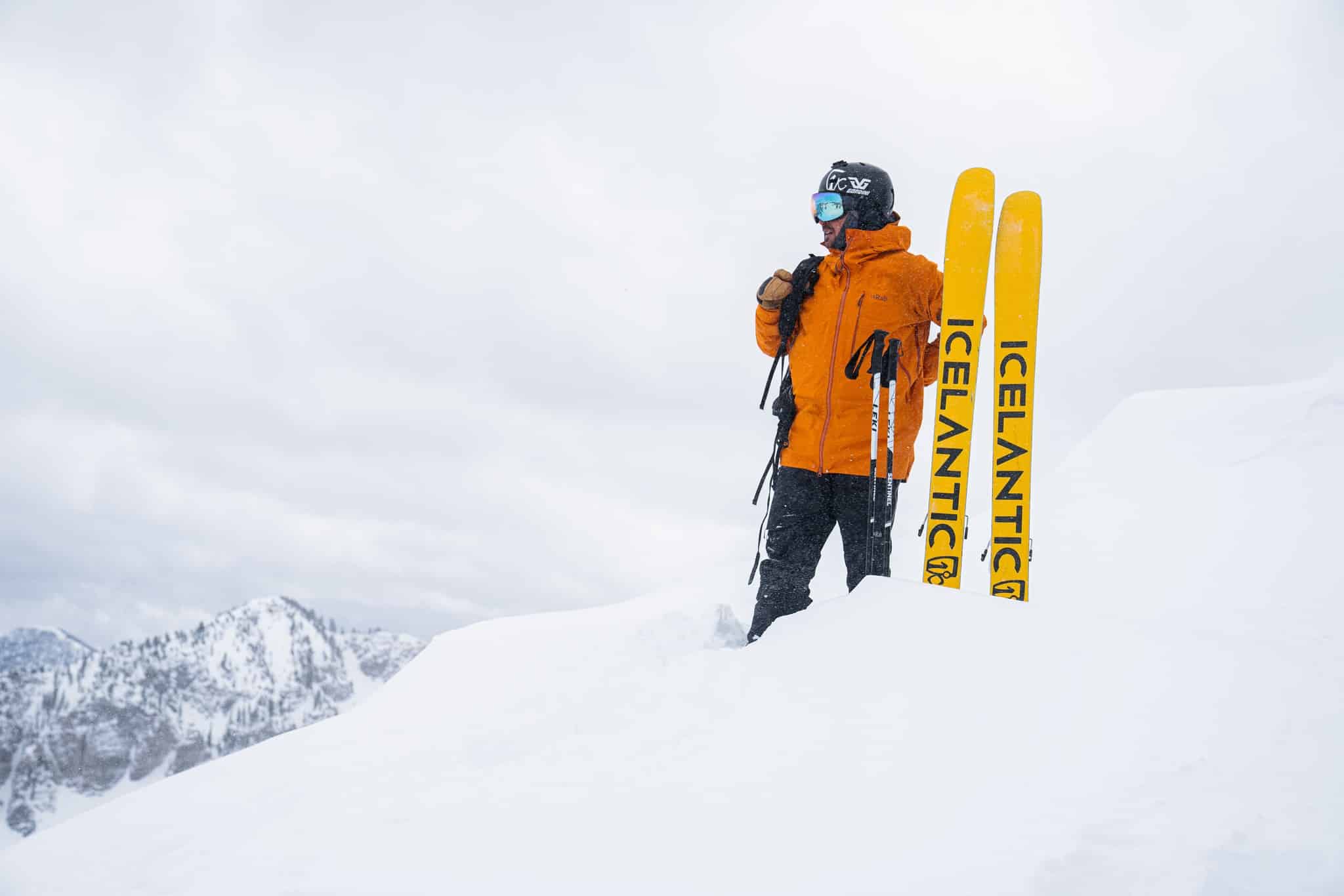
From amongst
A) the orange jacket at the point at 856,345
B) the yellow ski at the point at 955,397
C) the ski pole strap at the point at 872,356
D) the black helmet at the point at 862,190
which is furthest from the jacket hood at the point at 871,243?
the ski pole strap at the point at 872,356

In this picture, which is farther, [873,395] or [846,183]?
[846,183]

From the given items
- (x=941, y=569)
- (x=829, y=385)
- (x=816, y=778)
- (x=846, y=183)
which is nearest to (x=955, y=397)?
(x=829, y=385)

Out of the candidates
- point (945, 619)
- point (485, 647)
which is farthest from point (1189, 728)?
point (485, 647)

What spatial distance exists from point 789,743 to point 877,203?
3697 millimetres

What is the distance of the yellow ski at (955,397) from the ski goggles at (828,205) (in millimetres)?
765

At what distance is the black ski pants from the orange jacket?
0.11 m

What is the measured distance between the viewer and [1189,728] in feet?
8.96

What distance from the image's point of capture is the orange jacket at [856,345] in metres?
5.18

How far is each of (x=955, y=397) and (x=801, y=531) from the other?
1.32 meters

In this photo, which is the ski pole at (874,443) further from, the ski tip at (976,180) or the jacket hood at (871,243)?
the ski tip at (976,180)

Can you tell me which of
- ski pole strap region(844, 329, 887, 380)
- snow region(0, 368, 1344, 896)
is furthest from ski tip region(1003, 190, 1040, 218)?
snow region(0, 368, 1344, 896)

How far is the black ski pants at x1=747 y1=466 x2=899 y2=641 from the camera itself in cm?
519

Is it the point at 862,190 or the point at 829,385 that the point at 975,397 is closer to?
the point at 829,385

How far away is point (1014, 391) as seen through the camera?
5.43 metres
